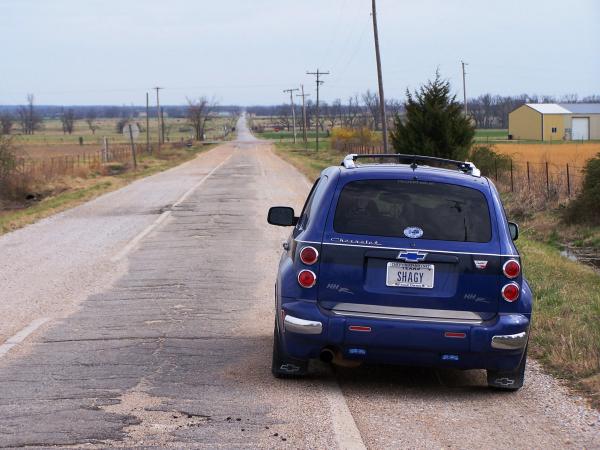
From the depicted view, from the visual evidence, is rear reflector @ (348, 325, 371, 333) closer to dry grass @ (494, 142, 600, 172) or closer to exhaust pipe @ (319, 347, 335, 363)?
exhaust pipe @ (319, 347, 335, 363)

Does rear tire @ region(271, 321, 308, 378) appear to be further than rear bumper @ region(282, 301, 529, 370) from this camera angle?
Yes

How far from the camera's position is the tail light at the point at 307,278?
618 cm

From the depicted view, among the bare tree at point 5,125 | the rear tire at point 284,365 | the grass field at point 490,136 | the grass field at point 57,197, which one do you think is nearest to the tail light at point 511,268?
the rear tire at point 284,365

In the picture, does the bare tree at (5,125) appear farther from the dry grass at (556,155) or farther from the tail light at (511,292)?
the tail light at (511,292)

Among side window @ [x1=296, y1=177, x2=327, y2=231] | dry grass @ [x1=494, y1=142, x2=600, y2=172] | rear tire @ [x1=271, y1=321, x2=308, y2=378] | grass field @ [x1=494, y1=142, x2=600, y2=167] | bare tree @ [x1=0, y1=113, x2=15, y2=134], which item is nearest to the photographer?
rear tire @ [x1=271, y1=321, x2=308, y2=378]

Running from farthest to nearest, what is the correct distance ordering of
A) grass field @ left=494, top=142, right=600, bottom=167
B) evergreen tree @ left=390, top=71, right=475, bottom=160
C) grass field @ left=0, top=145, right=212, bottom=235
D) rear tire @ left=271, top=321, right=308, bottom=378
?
1. grass field @ left=494, top=142, right=600, bottom=167
2. evergreen tree @ left=390, top=71, right=475, bottom=160
3. grass field @ left=0, top=145, right=212, bottom=235
4. rear tire @ left=271, top=321, right=308, bottom=378

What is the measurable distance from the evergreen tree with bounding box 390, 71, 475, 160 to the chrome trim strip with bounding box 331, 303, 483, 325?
77.9 ft

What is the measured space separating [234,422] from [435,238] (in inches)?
72.2

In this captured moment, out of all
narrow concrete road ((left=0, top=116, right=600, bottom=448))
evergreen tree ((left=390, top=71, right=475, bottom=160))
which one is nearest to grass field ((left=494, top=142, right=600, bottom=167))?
evergreen tree ((left=390, top=71, right=475, bottom=160))

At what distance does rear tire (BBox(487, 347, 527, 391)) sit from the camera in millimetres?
6383

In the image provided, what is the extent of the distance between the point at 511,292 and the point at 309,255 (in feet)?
4.54

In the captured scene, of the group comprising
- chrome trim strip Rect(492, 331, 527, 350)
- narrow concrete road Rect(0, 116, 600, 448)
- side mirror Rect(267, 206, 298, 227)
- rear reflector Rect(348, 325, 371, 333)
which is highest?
side mirror Rect(267, 206, 298, 227)

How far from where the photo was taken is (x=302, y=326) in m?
6.15

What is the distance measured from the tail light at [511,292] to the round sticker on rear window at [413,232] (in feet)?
2.19
